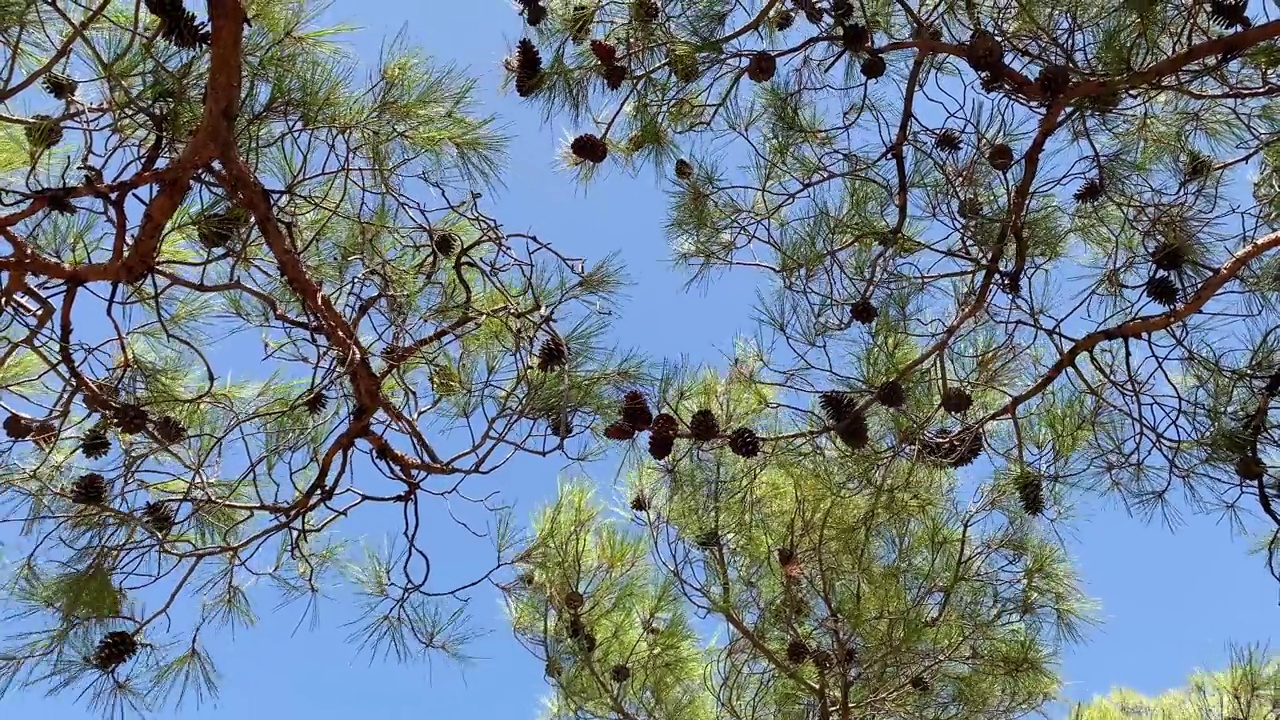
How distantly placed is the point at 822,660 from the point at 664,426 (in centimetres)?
55

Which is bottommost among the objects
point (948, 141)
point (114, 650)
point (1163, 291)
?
point (114, 650)

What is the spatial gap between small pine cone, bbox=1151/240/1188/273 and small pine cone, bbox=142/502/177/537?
1507mm

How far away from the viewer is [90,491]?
1.32 meters

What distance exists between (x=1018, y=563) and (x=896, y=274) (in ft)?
2.61

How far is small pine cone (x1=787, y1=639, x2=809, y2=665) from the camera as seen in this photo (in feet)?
5.75

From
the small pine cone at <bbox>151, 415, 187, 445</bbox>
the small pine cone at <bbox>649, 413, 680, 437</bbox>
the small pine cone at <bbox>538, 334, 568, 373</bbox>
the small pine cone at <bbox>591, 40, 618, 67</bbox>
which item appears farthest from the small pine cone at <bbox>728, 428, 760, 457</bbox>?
the small pine cone at <bbox>151, 415, 187, 445</bbox>

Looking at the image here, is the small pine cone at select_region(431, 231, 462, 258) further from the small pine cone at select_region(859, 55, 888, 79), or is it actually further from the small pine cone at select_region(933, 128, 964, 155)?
the small pine cone at select_region(933, 128, 964, 155)

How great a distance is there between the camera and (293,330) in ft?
4.97

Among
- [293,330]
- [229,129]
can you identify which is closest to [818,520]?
[293,330]

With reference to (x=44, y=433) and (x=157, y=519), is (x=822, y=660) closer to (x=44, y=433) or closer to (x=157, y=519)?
(x=157, y=519)

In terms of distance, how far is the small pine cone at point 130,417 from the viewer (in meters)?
1.26

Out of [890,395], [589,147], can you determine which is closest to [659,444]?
[890,395]

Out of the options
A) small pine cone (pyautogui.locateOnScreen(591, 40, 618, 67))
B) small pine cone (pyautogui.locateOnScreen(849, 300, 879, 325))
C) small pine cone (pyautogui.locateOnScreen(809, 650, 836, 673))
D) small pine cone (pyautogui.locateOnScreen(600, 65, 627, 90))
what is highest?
small pine cone (pyautogui.locateOnScreen(591, 40, 618, 67))

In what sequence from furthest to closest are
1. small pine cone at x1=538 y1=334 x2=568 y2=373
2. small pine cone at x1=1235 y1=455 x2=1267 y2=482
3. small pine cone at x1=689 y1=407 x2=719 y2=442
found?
small pine cone at x1=689 y1=407 x2=719 y2=442
small pine cone at x1=538 y1=334 x2=568 y2=373
small pine cone at x1=1235 y1=455 x2=1267 y2=482
